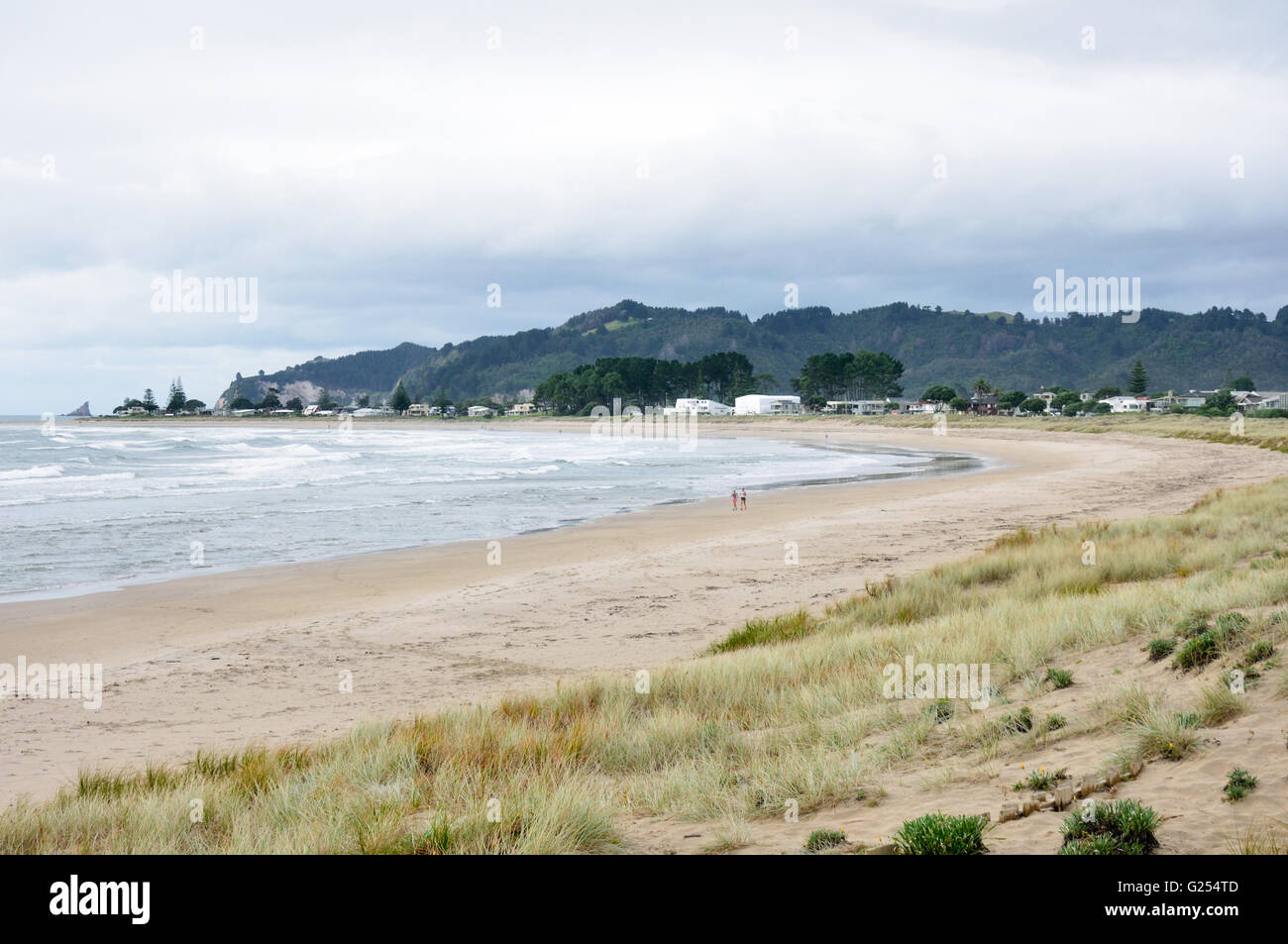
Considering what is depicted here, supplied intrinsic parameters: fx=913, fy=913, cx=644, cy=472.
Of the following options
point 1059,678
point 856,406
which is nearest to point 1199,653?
point 1059,678

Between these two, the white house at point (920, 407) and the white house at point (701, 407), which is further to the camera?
the white house at point (701, 407)

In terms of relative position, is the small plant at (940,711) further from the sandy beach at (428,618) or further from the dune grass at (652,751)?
the sandy beach at (428,618)

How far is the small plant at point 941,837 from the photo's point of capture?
4.56m

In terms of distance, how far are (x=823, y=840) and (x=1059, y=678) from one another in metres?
3.43

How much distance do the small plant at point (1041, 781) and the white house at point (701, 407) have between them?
467 feet

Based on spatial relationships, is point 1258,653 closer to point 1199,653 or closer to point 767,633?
point 1199,653

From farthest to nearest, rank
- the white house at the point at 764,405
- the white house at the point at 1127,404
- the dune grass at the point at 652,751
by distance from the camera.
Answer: the white house at the point at 764,405
the white house at the point at 1127,404
the dune grass at the point at 652,751

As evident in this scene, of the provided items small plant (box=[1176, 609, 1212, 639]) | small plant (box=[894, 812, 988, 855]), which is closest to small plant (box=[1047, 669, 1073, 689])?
small plant (box=[1176, 609, 1212, 639])

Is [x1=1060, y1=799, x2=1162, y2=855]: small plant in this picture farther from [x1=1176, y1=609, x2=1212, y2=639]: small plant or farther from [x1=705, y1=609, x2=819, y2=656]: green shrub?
[x1=705, y1=609, x2=819, y2=656]: green shrub

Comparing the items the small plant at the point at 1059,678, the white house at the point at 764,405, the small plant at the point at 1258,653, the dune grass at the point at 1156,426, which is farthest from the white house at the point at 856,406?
the small plant at the point at 1258,653

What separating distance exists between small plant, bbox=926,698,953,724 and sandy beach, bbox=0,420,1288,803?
4.10m

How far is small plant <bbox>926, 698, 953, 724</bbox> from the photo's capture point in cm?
702
